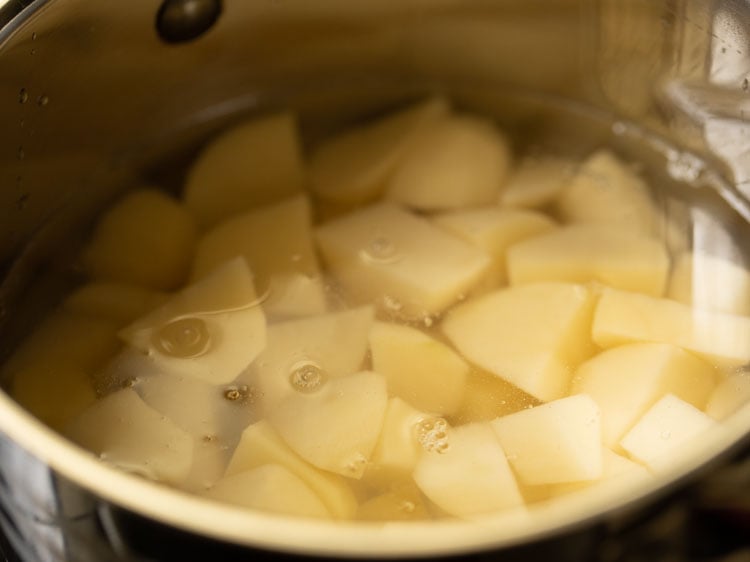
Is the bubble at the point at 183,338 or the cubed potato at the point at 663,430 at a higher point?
the bubble at the point at 183,338

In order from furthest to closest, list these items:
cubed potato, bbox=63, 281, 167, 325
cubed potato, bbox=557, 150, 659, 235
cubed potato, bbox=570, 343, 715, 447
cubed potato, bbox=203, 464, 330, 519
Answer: cubed potato, bbox=557, 150, 659, 235 < cubed potato, bbox=63, 281, 167, 325 < cubed potato, bbox=570, 343, 715, 447 < cubed potato, bbox=203, 464, 330, 519

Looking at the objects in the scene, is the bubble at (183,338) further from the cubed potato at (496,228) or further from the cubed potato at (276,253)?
the cubed potato at (496,228)

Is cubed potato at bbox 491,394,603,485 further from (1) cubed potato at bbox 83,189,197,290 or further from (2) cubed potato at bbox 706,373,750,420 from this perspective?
(1) cubed potato at bbox 83,189,197,290

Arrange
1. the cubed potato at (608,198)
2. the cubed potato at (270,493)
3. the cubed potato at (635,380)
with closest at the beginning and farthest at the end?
1. the cubed potato at (270,493)
2. the cubed potato at (635,380)
3. the cubed potato at (608,198)

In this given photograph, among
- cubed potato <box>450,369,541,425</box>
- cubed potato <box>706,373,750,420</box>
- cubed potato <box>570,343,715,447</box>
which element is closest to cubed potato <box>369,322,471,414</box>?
cubed potato <box>450,369,541,425</box>

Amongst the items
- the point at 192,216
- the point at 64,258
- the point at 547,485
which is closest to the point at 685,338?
the point at 547,485

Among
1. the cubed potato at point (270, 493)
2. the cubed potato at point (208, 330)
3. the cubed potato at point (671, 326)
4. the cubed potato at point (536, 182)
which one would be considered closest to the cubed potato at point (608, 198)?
the cubed potato at point (536, 182)
